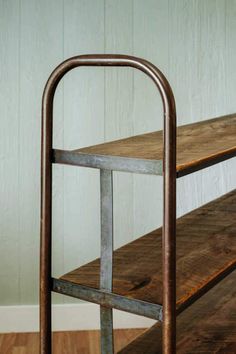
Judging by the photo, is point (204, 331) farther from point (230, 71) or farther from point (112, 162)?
point (230, 71)

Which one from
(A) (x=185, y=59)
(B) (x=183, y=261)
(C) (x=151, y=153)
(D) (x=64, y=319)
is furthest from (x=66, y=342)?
(C) (x=151, y=153)

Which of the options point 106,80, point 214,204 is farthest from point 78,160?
point 106,80

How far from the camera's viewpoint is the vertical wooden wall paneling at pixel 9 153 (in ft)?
10.7

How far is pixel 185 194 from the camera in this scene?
3.45m

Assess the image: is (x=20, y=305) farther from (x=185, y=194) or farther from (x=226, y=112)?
(x=226, y=112)

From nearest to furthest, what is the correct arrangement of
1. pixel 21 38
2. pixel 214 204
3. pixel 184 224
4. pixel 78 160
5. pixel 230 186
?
1. pixel 78 160
2. pixel 184 224
3. pixel 214 204
4. pixel 21 38
5. pixel 230 186

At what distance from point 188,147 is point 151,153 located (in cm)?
20

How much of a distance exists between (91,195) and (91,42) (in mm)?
712

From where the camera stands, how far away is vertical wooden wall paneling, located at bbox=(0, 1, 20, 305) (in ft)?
10.7

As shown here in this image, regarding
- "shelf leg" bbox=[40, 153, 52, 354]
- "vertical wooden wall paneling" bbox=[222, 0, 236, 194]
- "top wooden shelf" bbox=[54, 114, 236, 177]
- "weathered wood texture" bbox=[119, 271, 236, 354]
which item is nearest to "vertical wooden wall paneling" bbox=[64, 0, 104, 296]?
"vertical wooden wall paneling" bbox=[222, 0, 236, 194]

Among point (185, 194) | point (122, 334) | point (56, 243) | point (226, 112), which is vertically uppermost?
point (226, 112)

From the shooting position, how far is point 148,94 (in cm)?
337

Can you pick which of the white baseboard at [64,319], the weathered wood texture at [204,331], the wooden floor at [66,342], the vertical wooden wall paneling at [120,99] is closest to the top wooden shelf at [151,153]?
the weathered wood texture at [204,331]

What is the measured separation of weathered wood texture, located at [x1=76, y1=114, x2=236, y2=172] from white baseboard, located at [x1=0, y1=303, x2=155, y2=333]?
4.86 ft
